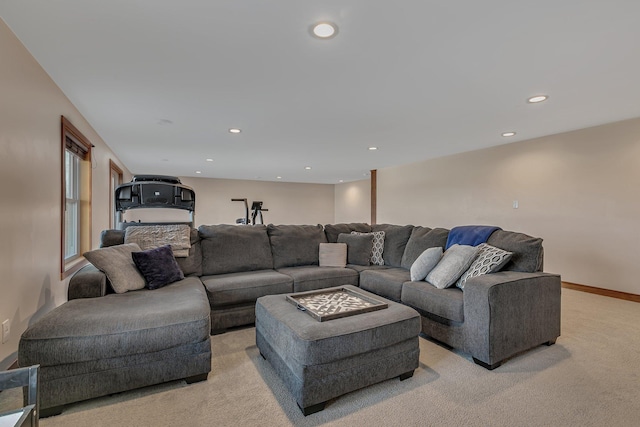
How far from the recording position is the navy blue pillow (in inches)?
95.0

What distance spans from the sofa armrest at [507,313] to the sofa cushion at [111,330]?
5.90 ft

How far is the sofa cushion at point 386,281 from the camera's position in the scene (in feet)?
9.12

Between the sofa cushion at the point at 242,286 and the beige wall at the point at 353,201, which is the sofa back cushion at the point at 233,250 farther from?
the beige wall at the point at 353,201

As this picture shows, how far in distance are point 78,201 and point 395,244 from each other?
12.7 feet

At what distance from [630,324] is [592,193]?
1786 mm

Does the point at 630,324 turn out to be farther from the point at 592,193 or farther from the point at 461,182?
the point at 461,182

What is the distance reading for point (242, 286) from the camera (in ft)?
8.68

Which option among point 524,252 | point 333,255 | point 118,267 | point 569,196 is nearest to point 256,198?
point 333,255

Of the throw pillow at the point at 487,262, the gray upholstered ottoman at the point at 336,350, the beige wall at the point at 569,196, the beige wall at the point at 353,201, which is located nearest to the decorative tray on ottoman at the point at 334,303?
the gray upholstered ottoman at the point at 336,350

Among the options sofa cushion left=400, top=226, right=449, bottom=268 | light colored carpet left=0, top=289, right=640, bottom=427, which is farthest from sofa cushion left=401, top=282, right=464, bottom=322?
sofa cushion left=400, top=226, right=449, bottom=268

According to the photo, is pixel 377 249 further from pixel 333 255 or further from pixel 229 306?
pixel 229 306

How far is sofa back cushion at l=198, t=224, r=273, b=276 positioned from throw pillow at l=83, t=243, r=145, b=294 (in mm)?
710

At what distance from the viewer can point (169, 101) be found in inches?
114

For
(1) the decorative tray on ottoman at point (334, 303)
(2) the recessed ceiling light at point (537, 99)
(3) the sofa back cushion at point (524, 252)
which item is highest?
(2) the recessed ceiling light at point (537, 99)
